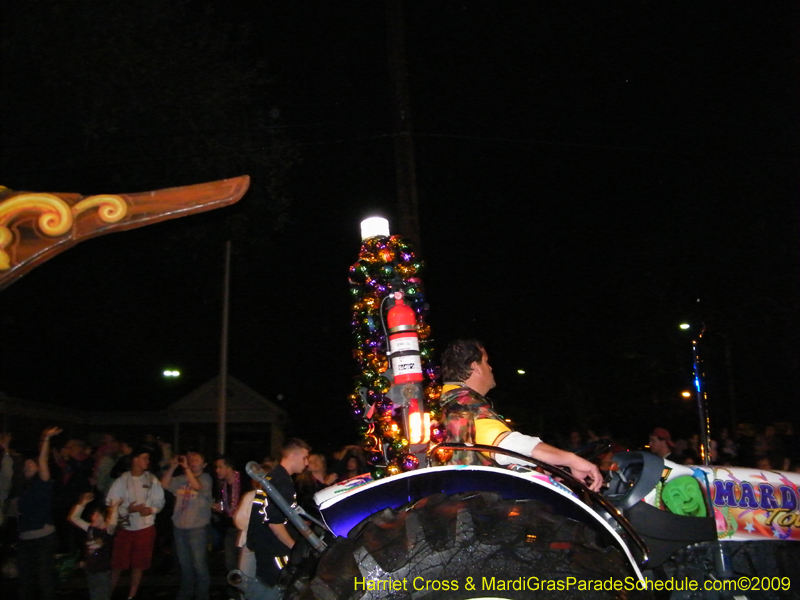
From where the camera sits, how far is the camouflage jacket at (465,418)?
3.65 m

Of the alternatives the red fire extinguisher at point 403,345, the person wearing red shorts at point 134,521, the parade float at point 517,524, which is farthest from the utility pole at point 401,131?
the person wearing red shorts at point 134,521

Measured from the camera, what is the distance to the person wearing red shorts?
8547 millimetres

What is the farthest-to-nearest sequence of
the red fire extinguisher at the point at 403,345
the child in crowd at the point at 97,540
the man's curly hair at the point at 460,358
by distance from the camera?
the child in crowd at the point at 97,540
the man's curly hair at the point at 460,358
the red fire extinguisher at the point at 403,345

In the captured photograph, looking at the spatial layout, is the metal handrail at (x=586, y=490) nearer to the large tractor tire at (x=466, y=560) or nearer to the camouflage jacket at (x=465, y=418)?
the large tractor tire at (x=466, y=560)

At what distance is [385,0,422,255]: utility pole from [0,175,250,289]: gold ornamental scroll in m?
3.99

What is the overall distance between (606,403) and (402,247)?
21957mm

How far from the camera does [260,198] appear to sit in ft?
38.6

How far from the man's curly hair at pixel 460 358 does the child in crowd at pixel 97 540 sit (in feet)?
18.3

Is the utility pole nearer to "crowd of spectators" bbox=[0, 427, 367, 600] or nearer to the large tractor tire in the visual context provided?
"crowd of spectators" bbox=[0, 427, 367, 600]

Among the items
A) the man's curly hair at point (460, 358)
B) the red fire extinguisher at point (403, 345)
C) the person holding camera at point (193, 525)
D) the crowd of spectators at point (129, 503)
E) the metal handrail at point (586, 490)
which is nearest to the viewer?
the metal handrail at point (586, 490)

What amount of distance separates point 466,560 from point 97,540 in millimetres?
6472

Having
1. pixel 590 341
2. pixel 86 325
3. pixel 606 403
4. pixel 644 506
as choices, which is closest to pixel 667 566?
pixel 644 506

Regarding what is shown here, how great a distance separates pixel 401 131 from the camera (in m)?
8.22

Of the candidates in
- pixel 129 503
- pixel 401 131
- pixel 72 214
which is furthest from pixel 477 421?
pixel 129 503
